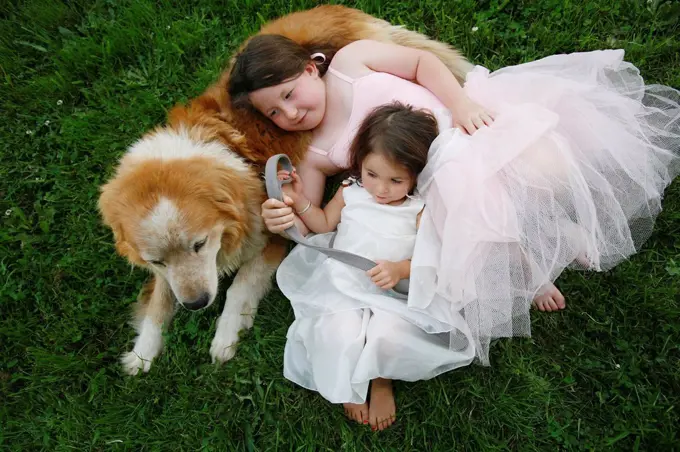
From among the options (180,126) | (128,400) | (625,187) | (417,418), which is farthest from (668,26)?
(128,400)

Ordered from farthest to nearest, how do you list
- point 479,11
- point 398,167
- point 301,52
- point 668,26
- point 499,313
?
point 479,11
point 668,26
point 301,52
point 398,167
point 499,313

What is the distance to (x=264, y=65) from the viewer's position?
229 centimetres

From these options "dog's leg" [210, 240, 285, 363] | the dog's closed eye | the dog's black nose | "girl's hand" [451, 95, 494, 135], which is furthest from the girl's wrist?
"girl's hand" [451, 95, 494, 135]

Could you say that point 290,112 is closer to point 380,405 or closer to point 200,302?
point 200,302

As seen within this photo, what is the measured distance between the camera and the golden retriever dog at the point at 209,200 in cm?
209

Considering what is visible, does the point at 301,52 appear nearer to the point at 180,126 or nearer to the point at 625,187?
the point at 180,126

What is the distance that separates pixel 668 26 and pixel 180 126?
2909 mm

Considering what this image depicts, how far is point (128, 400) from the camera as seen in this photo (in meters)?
2.53

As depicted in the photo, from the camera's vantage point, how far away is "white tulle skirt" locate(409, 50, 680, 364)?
198 cm

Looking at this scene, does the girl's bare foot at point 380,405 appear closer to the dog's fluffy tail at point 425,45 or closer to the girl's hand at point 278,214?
the girl's hand at point 278,214

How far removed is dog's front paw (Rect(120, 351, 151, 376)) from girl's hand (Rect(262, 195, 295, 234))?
1055 mm

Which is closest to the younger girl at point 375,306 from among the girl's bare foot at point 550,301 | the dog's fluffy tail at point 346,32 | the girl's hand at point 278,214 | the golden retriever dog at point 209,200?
the girl's hand at point 278,214

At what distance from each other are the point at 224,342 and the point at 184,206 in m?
0.86

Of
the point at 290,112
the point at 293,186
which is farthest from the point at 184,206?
the point at 290,112
